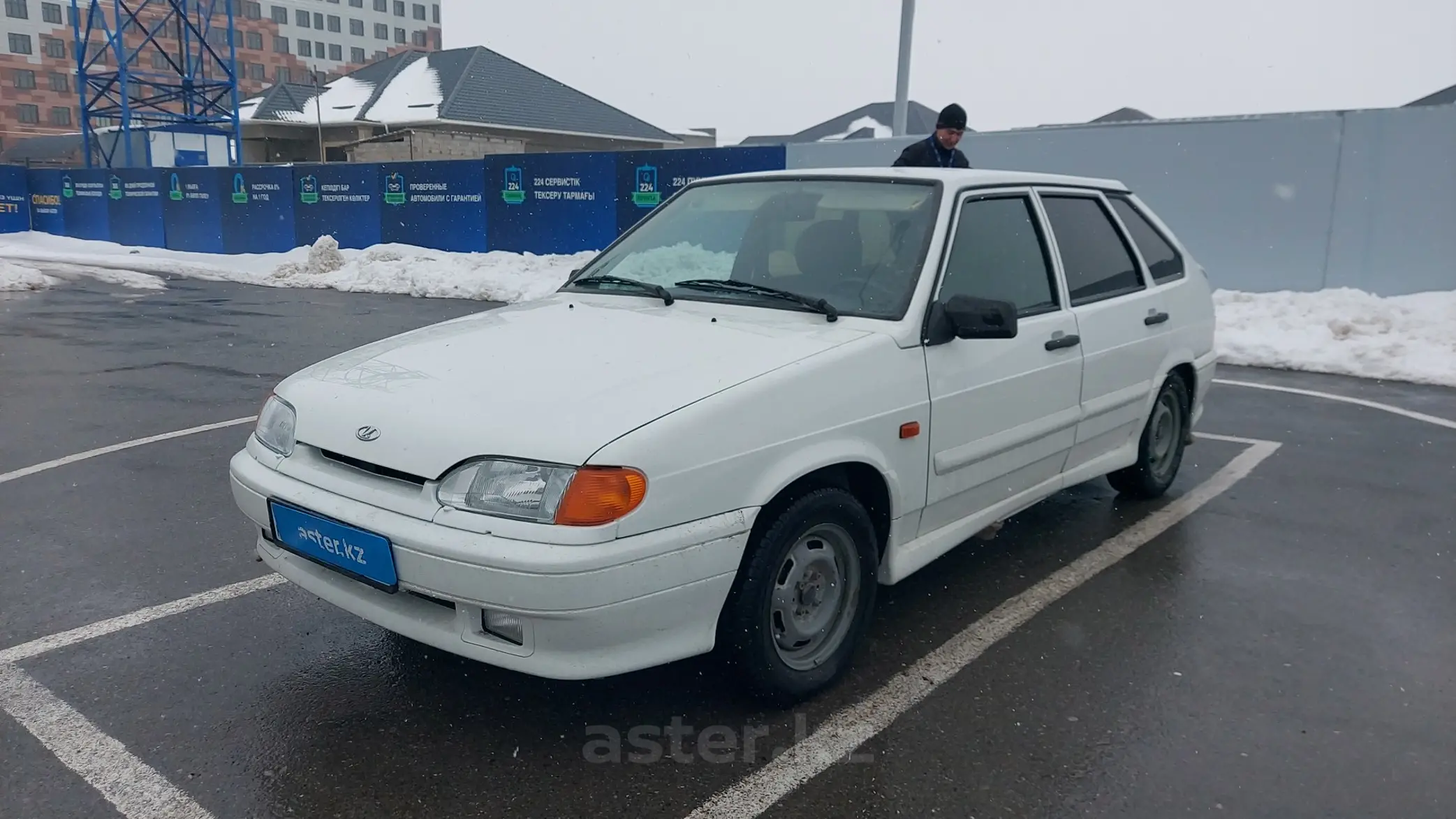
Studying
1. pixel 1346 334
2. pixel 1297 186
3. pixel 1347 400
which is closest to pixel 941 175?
pixel 1347 400

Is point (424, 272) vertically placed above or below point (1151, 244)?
below

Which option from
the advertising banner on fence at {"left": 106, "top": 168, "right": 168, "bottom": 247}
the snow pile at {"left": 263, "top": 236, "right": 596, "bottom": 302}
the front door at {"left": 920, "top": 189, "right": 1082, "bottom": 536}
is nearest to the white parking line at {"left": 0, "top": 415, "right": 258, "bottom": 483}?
the front door at {"left": 920, "top": 189, "right": 1082, "bottom": 536}

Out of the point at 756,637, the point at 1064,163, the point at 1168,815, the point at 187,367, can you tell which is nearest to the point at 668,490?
the point at 756,637

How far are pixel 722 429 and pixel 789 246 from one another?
4.27 ft

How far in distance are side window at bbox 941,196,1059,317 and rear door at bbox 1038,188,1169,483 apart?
15 centimetres

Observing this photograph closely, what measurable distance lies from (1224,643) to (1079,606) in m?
0.50

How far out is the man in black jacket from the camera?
268 inches

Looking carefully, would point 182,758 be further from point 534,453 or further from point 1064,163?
point 1064,163

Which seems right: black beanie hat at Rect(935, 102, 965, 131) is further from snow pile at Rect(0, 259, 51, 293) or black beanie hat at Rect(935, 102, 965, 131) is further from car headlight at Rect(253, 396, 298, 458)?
snow pile at Rect(0, 259, 51, 293)

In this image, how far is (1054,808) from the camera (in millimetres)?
2633

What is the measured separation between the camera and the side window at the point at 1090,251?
167 inches

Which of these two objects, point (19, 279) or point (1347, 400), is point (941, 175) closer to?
point (1347, 400)

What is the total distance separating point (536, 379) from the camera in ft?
9.64

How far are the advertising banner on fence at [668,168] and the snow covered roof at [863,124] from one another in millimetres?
35347
